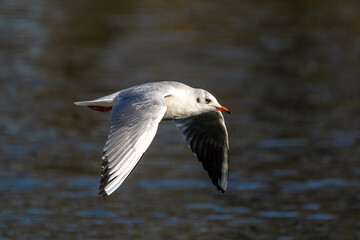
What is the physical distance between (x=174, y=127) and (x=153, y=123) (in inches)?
315

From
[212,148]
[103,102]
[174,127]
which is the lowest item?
[174,127]

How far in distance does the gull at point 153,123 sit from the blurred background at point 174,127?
1.76 meters

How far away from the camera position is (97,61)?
18.7 m

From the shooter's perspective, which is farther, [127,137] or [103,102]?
[103,102]

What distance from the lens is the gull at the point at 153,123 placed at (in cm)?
640

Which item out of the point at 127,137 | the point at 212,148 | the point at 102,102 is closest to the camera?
the point at 127,137

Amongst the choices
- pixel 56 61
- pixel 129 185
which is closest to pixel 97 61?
pixel 56 61

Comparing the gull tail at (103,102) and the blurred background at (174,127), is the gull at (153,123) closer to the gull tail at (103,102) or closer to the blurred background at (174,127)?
the gull tail at (103,102)

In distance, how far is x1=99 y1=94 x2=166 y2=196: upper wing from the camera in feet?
20.6

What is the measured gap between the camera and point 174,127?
14664 millimetres

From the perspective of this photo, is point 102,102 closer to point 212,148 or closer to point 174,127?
point 212,148

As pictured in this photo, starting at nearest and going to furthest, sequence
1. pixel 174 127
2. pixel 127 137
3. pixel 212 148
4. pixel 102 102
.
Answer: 1. pixel 127 137
2. pixel 102 102
3. pixel 212 148
4. pixel 174 127

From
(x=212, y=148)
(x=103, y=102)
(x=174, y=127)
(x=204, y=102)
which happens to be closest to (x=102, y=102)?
(x=103, y=102)

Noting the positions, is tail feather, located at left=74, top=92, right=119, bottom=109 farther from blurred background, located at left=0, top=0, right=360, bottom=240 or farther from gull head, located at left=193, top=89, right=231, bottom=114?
blurred background, located at left=0, top=0, right=360, bottom=240
